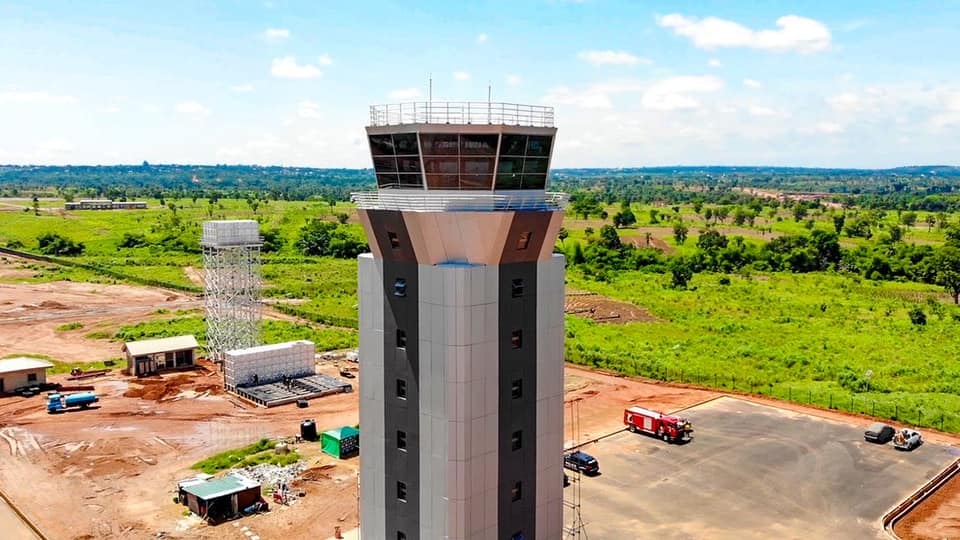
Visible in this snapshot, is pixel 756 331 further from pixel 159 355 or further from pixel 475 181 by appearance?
pixel 475 181

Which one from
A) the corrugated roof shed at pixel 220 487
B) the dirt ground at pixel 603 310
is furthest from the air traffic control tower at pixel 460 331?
the dirt ground at pixel 603 310

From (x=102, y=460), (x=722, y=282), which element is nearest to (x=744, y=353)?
(x=722, y=282)

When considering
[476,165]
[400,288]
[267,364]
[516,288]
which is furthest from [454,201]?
[267,364]

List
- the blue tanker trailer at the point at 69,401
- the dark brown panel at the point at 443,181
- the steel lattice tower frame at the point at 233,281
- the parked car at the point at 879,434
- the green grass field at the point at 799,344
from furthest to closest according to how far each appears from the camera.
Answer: the steel lattice tower frame at the point at 233,281 → the green grass field at the point at 799,344 → the blue tanker trailer at the point at 69,401 → the parked car at the point at 879,434 → the dark brown panel at the point at 443,181

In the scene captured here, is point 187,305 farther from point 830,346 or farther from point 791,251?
point 791,251

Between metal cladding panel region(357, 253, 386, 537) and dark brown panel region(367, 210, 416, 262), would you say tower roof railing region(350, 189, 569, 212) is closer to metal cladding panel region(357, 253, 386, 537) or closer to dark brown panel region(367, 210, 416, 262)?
dark brown panel region(367, 210, 416, 262)

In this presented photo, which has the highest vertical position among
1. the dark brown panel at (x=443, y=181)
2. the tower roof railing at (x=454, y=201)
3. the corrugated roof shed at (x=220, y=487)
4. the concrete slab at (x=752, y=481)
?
the dark brown panel at (x=443, y=181)

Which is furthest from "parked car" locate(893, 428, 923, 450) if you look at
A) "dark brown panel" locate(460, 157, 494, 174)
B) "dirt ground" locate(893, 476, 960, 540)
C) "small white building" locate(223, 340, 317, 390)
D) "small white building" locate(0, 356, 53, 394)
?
"small white building" locate(0, 356, 53, 394)

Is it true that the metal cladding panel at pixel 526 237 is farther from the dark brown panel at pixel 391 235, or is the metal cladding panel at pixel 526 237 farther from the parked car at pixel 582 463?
the parked car at pixel 582 463
